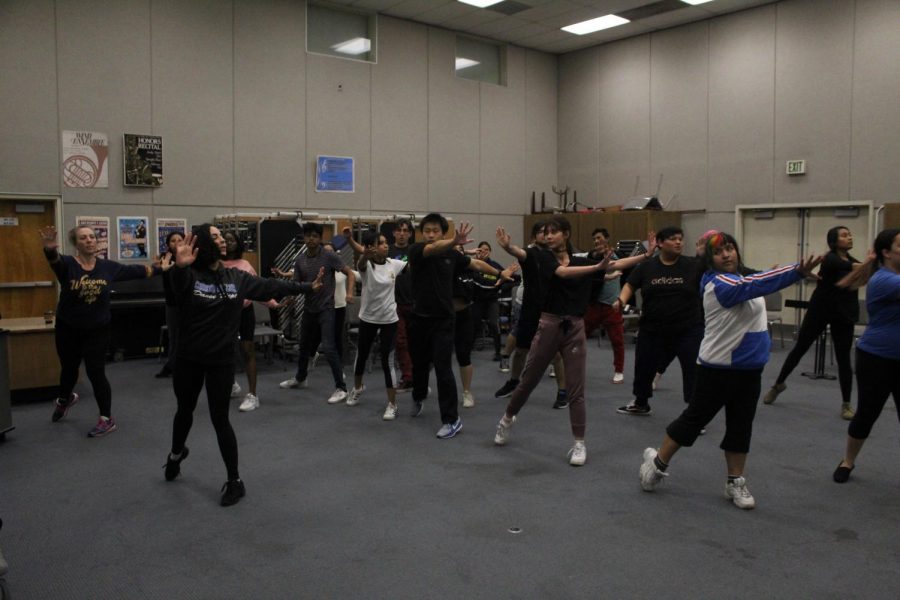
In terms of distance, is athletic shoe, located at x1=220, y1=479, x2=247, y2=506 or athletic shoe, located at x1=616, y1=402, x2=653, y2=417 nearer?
athletic shoe, located at x1=220, y1=479, x2=247, y2=506

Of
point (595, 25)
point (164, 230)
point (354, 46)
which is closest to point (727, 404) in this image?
point (164, 230)

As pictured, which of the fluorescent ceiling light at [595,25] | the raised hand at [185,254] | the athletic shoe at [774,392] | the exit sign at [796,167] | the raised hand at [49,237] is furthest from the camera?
the fluorescent ceiling light at [595,25]

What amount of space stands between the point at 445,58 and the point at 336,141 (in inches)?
101

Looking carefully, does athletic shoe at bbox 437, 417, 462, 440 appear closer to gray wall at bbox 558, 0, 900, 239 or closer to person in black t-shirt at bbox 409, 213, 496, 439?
→ person in black t-shirt at bbox 409, 213, 496, 439

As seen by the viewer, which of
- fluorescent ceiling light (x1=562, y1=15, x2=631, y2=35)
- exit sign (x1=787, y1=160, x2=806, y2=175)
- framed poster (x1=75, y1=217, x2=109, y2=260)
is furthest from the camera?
fluorescent ceiling light (x1=562, y1=15, x2=631, y2=35)

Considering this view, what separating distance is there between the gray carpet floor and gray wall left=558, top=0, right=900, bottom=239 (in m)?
5.54

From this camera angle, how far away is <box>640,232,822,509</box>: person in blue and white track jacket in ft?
12.0

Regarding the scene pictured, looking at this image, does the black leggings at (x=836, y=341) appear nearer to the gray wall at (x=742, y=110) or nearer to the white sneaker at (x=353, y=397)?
the white sneaker at (x=353, y=397)

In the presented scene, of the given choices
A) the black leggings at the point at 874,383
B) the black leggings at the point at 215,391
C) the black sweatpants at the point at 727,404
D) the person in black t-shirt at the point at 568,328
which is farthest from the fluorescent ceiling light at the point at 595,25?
the black leggings at the point at 215,391

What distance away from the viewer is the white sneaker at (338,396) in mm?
6379

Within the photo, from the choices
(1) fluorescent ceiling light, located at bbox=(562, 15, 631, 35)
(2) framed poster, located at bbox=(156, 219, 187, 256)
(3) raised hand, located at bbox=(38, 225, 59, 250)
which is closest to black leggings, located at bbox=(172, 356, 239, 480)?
(3) raised hand, located at bbox=(38, 225, 59, 250)

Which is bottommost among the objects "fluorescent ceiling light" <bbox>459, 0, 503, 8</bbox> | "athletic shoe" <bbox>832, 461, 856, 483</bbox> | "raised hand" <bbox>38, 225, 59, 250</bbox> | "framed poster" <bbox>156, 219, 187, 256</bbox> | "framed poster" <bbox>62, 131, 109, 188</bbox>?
"athletic shoe" <bbox>832, 461, 856, 483</bbox>

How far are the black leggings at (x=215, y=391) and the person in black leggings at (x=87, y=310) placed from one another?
1466mm

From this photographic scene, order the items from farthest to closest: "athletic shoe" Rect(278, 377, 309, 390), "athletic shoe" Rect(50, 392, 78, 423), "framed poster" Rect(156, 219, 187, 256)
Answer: "framed poster" Rect(156, 219, 187, 256) < "athletic shoe" Rect(278, 377, 309, 390) < "athletic shoe" Rect(50, 392, 78, 423)
